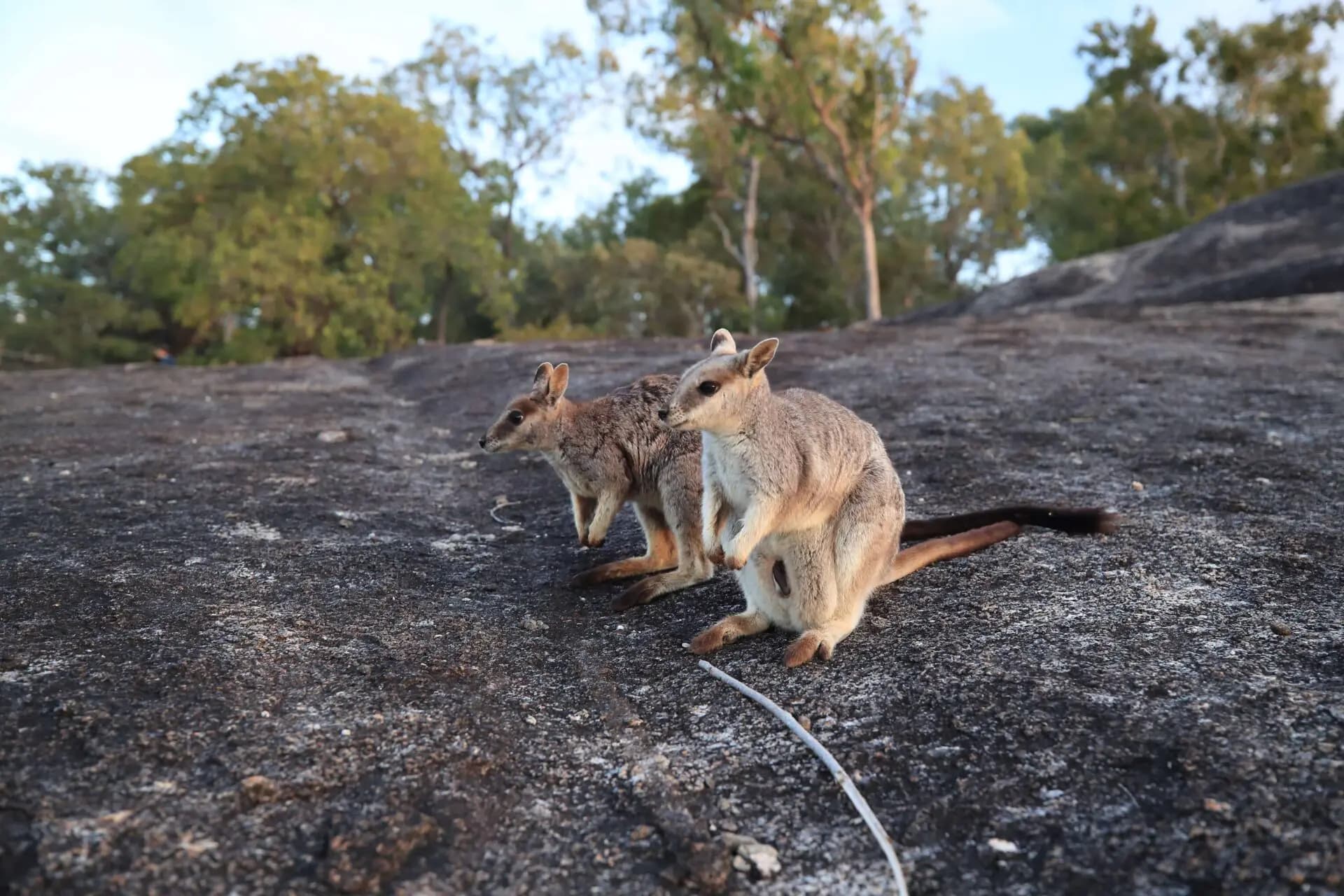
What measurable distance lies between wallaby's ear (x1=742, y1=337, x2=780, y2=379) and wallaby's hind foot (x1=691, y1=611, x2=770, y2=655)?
1013 millimetres

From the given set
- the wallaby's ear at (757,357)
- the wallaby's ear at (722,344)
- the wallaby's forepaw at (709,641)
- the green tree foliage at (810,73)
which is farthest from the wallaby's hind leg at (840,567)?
the green tree foliage at (810,73)

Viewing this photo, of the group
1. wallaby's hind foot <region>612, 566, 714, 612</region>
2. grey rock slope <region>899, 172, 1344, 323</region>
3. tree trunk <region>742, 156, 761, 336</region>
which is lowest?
wallaby's hind foot <region>612, 566, 714, 612</region>

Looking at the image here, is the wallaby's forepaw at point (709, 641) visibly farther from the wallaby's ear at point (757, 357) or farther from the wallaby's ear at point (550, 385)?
the wallaby's ear at point (550, 385)

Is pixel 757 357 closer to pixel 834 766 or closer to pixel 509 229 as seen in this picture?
pixel 834 766

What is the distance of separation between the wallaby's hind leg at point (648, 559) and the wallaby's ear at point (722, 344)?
1123 millimetres

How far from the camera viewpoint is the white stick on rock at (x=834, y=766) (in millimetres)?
2373

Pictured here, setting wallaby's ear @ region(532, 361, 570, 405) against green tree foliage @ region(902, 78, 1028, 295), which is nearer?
wallaby's ear @ region(532, 361, 570, 405)

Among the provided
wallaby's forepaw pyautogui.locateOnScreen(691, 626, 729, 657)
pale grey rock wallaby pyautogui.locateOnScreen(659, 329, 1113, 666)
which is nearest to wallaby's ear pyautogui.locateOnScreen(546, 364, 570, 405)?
pale grey rock wallaby pyautogui.locateOnScreen(659, 329, 1113, 666)

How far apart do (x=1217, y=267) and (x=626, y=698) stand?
722 inches

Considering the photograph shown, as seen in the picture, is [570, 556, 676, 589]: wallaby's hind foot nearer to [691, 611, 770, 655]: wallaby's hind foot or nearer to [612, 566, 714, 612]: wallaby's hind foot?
[612, 566, 714, 612]: wallaby's hind foot

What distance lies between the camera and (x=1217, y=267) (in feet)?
58.7

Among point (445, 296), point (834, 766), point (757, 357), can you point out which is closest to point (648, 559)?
point (757, 357)

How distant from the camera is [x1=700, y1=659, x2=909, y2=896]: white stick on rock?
237 centimetres

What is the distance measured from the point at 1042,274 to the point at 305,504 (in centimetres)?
1804
